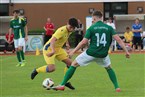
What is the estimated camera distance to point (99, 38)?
11.7 meters

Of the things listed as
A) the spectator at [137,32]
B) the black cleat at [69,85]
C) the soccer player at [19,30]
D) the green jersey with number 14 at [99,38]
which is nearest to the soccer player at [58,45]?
the black cleat at [69,85]

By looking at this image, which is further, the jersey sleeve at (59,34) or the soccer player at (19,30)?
the soccer player at (19,30)

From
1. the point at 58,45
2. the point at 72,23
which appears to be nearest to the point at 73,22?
the point at 72,23

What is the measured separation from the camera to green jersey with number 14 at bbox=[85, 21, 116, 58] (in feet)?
38.4

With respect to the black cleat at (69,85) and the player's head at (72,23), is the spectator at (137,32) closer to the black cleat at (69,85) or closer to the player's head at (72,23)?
the black cleat at (69,85)

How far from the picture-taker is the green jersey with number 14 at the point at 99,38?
1171 cm

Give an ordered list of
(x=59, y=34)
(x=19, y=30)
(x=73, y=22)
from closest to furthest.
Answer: (x=73, y=22)
(x=59, y=34)
(x=19, y=30)

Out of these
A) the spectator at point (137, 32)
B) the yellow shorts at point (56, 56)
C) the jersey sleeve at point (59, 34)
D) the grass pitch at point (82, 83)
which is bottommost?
the spectator at point (137, 32)

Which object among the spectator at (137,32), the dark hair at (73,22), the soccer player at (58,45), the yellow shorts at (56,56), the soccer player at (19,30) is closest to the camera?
the dark hair at (73,22)

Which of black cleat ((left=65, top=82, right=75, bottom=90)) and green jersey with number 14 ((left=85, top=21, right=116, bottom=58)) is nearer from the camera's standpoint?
green jersey with number 14 ((left=85, top=21, right=116, bottom=58))

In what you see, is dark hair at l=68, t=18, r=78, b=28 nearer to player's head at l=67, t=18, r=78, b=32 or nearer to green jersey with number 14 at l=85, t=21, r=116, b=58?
player's head at l=67, t=18, r=78, b=32

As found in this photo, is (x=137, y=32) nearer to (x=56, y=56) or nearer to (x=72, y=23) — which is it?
(x=56, y=56)

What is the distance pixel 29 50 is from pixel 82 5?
10.2 meters

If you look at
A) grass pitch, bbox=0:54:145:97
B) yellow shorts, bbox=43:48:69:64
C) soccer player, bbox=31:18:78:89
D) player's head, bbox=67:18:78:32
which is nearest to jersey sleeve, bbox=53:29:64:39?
soccer player, bbox=31:18:78:89
